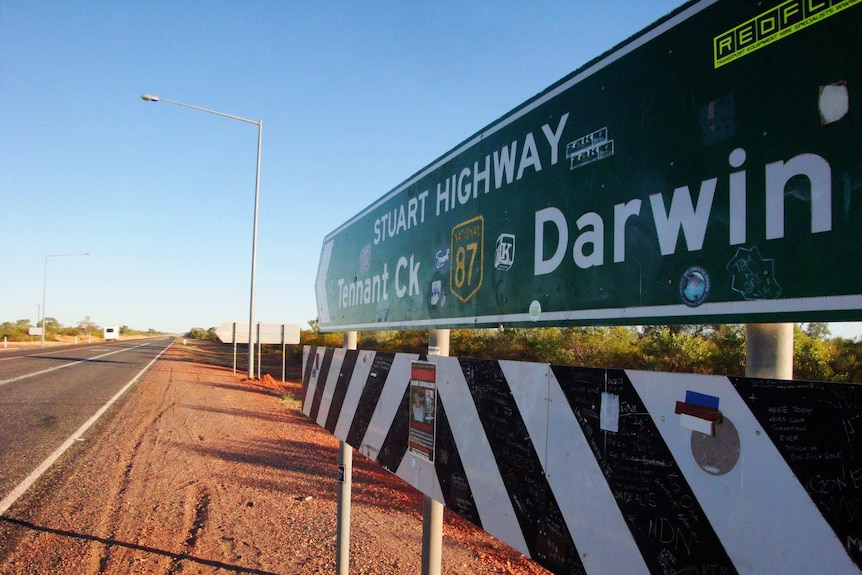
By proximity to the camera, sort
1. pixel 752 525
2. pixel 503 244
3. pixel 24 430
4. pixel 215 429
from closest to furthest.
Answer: pixel 752 525, pixel 503 244, pixel 24 430, pixel 215 429

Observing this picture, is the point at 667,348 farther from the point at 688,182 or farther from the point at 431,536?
the point at 688,182

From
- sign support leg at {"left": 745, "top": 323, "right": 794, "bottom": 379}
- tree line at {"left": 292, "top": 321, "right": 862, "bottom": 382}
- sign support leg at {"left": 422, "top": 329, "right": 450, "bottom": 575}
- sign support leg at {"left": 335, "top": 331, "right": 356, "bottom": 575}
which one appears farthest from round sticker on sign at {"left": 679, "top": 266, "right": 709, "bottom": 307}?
tree line at {"left": 292, "top": 321, "right": 862, "bottom": 382}

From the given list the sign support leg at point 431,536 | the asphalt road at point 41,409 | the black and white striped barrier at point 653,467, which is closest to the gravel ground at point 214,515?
the asphalt road at point 41,409

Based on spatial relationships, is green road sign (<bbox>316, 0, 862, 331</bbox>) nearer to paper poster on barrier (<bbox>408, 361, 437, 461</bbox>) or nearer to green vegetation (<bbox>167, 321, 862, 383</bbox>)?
paper poster on barrier (<bbox>408, 361, 437, 461</bbox>)

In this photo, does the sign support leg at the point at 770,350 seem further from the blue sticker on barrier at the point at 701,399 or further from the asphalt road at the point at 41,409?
the asphalt road at the point at 41,409

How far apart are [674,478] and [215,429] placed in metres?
11.7

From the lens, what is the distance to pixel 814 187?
1074 mm

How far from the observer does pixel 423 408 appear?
2.24 meters

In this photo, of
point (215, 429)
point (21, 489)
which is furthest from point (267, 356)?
point (21, 489)

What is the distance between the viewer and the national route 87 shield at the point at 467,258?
2.11 meters

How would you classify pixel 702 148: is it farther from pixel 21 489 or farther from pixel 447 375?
pixel 21 489

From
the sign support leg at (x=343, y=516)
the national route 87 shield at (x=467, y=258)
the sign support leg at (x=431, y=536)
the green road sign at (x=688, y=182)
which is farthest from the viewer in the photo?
the sign support leg at (x=343, y=516)

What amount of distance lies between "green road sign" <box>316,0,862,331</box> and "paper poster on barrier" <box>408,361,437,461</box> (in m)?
0.26

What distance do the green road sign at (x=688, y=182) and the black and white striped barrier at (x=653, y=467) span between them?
0.19 m
